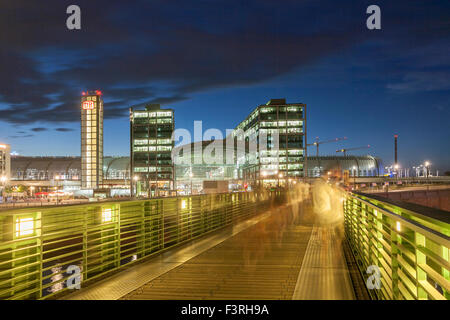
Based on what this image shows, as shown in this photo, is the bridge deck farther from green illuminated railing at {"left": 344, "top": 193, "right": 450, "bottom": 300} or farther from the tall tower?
the tall tower

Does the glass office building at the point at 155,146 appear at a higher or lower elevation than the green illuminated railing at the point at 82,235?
higher

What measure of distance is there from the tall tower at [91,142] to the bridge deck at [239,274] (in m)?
79.5

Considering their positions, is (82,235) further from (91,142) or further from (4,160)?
(4,160)

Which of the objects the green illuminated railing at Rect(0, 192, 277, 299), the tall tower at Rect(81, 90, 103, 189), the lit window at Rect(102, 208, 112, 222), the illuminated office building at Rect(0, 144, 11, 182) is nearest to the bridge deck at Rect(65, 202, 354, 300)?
the green illuminated railing at Rect(0, 192, 277, 299)

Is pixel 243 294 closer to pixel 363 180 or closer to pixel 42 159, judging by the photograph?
pixel 363 180

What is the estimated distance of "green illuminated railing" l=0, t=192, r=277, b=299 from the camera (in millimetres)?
5680

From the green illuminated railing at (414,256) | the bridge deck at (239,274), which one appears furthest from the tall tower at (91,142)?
the green illuminated railing at (414,256)

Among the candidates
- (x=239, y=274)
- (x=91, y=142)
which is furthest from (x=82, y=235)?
(x=91, y=142)

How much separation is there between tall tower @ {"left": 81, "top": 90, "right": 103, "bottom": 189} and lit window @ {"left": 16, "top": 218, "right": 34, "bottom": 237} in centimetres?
8398

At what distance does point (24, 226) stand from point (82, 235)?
2.00 metres

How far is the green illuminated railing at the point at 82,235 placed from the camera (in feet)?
18.6

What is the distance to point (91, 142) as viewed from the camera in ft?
285

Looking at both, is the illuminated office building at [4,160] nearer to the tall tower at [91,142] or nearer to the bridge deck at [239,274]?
the tall tower at [91,142]
